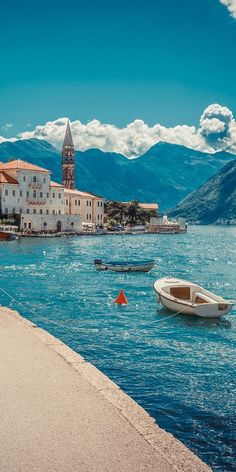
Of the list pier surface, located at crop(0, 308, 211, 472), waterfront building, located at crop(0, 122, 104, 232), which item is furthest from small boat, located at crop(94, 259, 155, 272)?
waterfront building, located at crop(0, 122, 104, 232)

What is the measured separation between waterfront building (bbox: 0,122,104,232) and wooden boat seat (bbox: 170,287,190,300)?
87.6 metres

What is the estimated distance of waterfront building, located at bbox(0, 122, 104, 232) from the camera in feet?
370

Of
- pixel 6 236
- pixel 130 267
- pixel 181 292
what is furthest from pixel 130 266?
pixel 6 236

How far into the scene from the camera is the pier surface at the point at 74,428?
6.95 metres

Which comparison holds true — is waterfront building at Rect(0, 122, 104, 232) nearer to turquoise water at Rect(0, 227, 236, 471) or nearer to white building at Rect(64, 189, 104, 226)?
white building at Rect(64, 189, 104, 226)

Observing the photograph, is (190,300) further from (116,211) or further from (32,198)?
(116,211)

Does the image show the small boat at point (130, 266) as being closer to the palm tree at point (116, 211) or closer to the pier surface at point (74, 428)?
the pier surface at point (74, 428)

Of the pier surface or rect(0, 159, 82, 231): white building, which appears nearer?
the pier surface

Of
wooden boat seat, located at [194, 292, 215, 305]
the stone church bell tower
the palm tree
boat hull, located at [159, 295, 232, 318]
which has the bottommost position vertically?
boat hull, located at [159, 295, 232, 318]

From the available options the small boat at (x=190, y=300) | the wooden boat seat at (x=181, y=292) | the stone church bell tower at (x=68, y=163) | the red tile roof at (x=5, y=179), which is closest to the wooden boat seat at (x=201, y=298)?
the small boat at (x=190, y=300)

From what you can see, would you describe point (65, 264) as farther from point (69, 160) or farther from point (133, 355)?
point (69, 160)

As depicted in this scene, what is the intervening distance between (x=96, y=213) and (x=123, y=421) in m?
136

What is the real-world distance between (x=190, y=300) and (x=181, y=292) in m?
1.03

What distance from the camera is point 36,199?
118m
